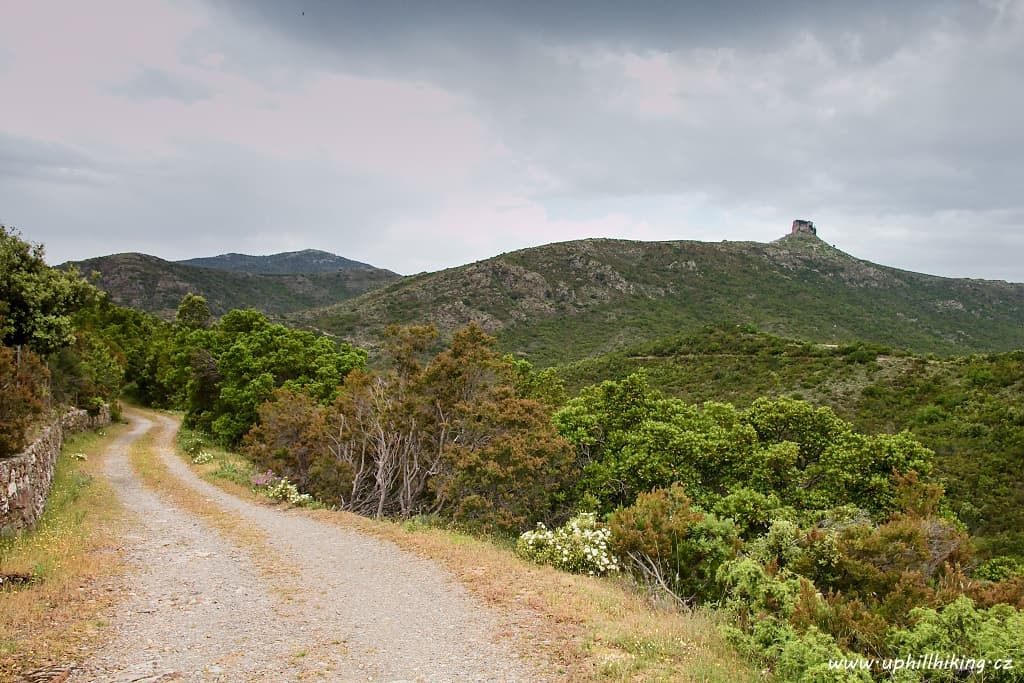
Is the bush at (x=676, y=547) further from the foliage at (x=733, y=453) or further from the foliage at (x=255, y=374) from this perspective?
the foliage at (x=255, y=374)

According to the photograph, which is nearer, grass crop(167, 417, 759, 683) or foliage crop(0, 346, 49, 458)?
grass crop(167, 417, 759, 683)

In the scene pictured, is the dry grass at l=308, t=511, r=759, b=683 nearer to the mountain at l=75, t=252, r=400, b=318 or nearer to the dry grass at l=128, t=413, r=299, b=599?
the dry grass at l=128, t=413, r=299, b=599

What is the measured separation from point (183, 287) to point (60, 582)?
108657 mm

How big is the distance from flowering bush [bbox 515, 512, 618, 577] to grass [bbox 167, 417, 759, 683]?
0.34 m

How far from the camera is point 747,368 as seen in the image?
3809 centimetres

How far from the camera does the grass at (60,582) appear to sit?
19.1 ft

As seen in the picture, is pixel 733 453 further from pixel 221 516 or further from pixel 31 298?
pixel 31 298

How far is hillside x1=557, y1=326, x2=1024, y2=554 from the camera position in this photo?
19.2m

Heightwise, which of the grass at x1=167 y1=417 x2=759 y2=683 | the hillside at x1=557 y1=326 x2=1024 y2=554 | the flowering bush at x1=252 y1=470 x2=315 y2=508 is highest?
the hillside at x1=557 y1=326 x2=1024 y2=554

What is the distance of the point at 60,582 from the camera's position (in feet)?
25.1

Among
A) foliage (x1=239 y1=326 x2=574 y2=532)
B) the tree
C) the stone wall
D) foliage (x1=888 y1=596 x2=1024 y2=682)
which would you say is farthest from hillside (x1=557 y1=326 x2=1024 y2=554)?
the tree

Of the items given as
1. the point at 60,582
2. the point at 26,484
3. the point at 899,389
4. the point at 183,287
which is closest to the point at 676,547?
the point at 60,582

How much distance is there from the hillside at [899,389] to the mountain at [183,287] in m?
82.5

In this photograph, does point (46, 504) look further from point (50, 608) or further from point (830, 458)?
point (830, 458)
